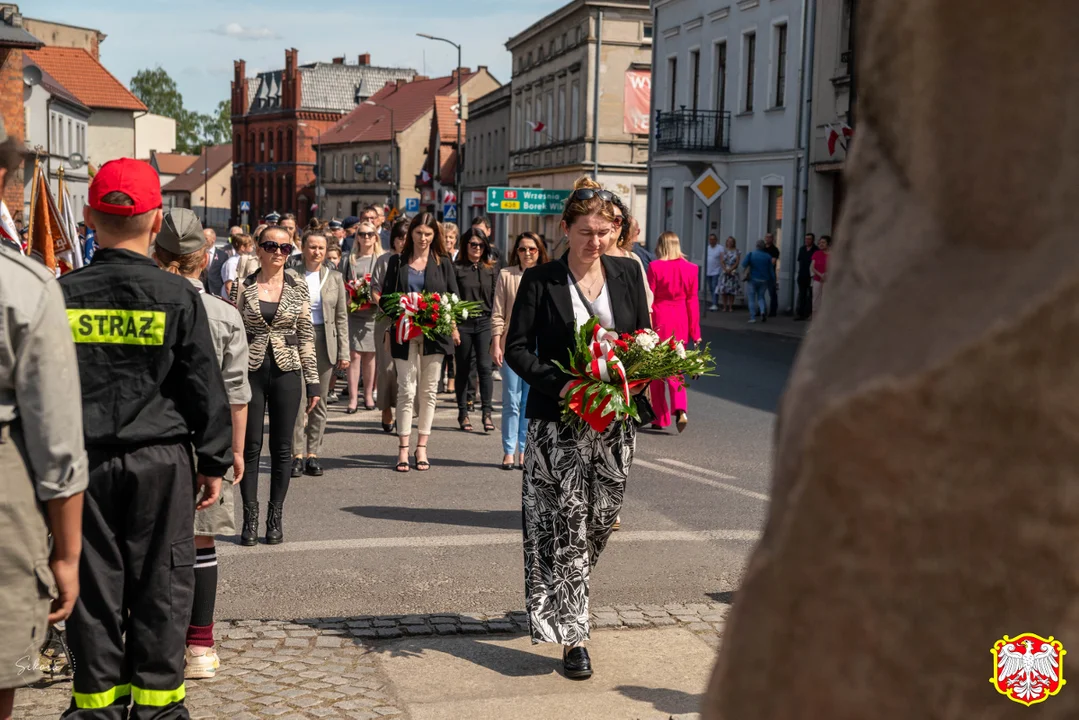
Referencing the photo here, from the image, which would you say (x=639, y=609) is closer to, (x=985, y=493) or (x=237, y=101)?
(x=985, y=493)

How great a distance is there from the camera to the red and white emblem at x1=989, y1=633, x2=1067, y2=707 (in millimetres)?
1614

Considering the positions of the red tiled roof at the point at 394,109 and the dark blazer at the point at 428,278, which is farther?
the red tiled roof at the point at 394,109

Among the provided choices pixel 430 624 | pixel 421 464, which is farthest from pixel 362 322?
pixel 430 624

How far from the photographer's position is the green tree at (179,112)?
422ft

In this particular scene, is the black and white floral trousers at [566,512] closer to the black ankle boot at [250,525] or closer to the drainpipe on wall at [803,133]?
the black ankle boot at [250,525]

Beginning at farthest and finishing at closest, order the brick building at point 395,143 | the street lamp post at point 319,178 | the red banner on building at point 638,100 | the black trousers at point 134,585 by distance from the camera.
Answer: the street lamp post at point 319,178 → the brick building at point 395,143 → the red banner on building at point 638,100 → the black trousers at point 134,585

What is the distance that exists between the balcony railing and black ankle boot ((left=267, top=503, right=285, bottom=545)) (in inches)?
1266

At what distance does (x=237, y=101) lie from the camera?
151 metres

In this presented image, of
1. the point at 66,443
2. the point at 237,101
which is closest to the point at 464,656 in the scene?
the point at 66,443

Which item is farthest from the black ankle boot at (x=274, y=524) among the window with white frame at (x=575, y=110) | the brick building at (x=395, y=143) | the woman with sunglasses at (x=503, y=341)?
the brick building at (x=395, y=143)

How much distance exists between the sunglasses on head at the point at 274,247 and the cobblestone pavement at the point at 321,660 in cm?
281

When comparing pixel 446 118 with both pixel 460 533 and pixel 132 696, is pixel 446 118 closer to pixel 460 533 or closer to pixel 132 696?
pixel 460 533

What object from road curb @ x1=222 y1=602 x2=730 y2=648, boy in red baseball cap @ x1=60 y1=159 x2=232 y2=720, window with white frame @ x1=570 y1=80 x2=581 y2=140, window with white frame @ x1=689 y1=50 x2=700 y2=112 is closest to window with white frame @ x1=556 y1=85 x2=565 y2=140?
window with white frame @ x1=570 y1=80 x2=581 y2=140

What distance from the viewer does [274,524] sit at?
8375 millimetres
